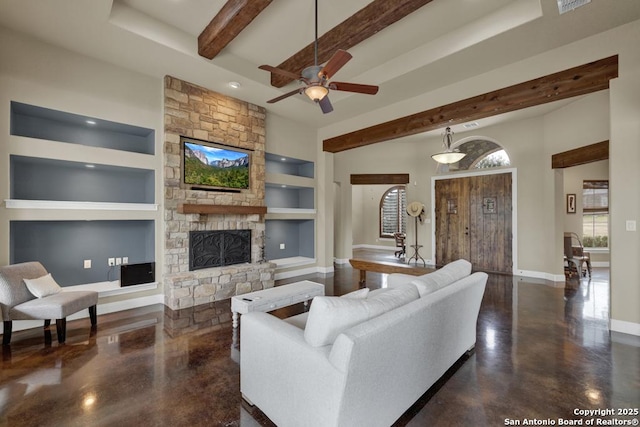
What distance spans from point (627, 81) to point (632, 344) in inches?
113

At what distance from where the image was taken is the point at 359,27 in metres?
3.38

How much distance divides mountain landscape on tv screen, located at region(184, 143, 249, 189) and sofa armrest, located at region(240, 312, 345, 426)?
3.37 m

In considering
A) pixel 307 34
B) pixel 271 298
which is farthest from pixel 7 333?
pixel 307 34

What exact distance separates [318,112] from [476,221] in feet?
15.4

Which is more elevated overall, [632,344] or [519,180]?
[519,180]

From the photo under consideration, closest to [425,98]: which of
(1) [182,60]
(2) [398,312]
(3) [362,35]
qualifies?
(3) [362,35]

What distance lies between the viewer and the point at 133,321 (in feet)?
11.9

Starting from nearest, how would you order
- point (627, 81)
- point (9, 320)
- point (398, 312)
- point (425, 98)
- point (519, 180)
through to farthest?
point (398, 312)
point (9, 320)
point (627, 81)
point (425, 98)
point (519, 180)

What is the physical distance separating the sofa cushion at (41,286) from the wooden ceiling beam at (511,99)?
17.3 feet

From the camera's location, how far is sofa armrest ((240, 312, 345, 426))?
1.43 metres

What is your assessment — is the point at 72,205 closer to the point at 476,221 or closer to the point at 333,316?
the point at 333,316

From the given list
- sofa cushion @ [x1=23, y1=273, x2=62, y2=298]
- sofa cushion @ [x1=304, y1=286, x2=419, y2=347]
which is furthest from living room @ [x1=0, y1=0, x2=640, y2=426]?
sofa cushion @ [x1=304, y1=286, x2=419, y2=347]

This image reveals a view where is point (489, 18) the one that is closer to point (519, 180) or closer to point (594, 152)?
point (594, 152)

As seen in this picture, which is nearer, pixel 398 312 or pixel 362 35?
pixel 398 312
